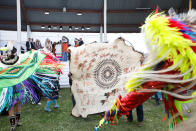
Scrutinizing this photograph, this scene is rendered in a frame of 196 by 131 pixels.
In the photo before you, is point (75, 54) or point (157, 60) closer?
point (157, 60)

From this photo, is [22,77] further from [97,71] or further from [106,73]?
[106,73]

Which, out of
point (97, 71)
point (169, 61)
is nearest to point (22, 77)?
point (97, 71)

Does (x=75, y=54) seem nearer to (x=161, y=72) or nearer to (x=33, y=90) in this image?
(x=33, y=90)

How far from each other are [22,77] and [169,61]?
7.31 ft

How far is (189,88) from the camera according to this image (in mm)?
1042

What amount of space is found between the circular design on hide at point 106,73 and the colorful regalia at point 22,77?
94cm

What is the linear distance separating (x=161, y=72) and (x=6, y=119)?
4084 millimetres

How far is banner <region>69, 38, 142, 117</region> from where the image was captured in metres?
3.60

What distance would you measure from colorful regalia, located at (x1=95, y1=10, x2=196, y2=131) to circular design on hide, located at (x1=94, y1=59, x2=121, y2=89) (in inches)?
102

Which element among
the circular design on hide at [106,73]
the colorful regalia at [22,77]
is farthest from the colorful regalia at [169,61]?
the circular design on hide at [106,73]

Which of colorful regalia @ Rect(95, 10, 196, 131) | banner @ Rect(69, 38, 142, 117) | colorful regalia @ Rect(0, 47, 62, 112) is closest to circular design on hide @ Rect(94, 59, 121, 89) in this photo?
banner @ Rect(69, 38, 142, 117)

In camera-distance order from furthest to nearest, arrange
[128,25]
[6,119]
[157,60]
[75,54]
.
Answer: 1. [128,25]
2. [6,119]
3. [75,54]
4. [157,60]

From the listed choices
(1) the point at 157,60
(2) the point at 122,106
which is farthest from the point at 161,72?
(2) the point at 122,106

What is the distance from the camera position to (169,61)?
1.05 meters
